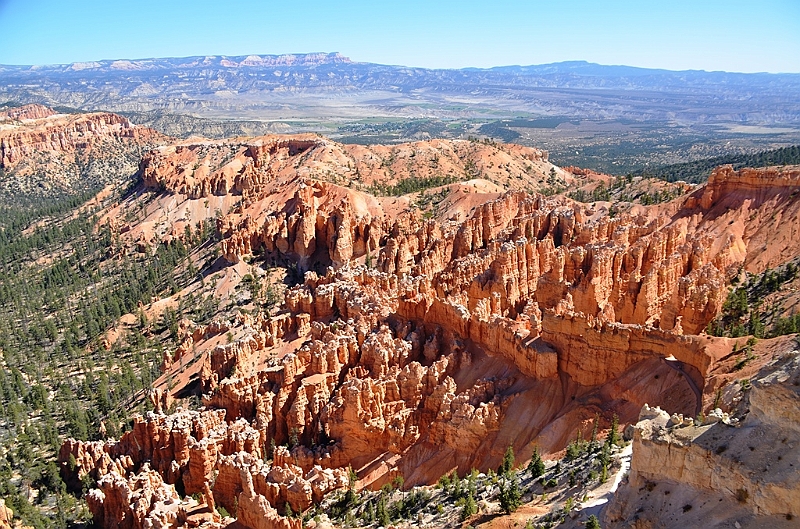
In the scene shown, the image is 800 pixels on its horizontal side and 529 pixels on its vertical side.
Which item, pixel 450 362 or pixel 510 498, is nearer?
pixel 510 498

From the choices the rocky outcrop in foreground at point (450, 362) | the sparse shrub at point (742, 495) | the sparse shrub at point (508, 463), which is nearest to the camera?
the sparse shrub at point (742, 495)

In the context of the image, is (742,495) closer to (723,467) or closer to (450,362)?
(723,467)

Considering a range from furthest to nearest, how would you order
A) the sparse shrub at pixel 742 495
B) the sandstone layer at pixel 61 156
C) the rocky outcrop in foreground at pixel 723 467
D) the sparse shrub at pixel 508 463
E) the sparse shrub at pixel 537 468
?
the sandstone layer at pixel 61 156 < the sparse shrub at pixel 508 463 < the sparse shrub at pixel 537 468 < the sparse shrub at pixel 742 495 < the rocky outcrop in foreground at pixel 723 467

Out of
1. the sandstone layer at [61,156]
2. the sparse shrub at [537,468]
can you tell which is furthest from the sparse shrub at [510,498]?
the sandstone layer at [61,156]

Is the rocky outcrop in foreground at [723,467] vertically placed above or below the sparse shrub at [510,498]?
above

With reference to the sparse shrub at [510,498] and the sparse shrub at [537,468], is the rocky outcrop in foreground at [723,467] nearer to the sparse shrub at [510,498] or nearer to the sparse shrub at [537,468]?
the sparse shrub at [510,498]

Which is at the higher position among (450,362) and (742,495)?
(742,495)

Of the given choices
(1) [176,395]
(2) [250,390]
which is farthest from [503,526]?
(1) [176,395]

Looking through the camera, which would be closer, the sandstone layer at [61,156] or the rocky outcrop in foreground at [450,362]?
the rocky outcrop in foreground at [450,362]

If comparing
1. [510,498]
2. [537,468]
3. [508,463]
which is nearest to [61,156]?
[508,463]
